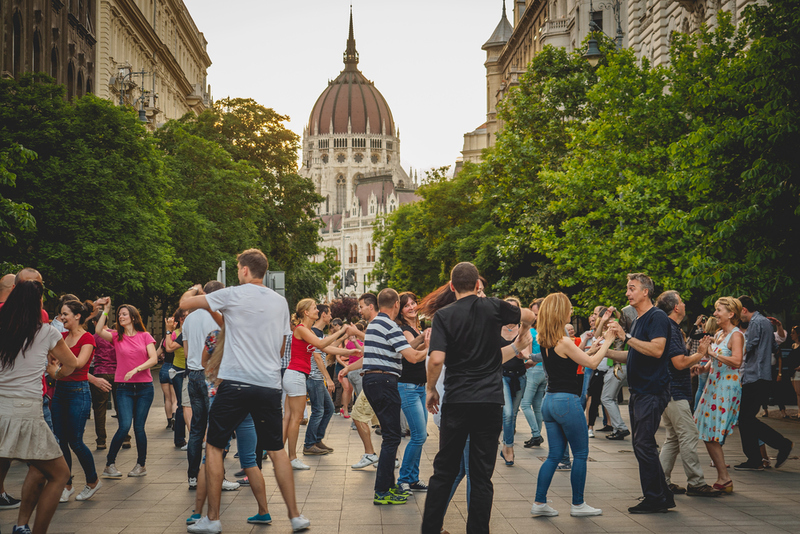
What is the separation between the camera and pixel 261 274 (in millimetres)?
7262


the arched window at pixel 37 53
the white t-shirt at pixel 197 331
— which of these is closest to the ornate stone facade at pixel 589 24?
the arched window at pixel 37 53

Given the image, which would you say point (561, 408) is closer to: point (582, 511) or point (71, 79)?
point (582, 511)

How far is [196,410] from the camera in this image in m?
9.07

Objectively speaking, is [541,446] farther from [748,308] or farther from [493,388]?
[493,388]

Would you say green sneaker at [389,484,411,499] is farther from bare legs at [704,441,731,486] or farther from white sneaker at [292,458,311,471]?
bare legs at [704,441,731,486]

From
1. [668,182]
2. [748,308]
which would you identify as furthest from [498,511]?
[668,182]

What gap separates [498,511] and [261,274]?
3.07m

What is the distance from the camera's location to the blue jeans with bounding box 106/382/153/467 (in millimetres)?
9812

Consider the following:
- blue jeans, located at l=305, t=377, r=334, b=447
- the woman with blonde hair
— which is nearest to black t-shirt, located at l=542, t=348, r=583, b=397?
the woman with blonde hair

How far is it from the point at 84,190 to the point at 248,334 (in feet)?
66.6

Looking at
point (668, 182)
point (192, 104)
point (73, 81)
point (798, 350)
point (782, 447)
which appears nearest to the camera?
point (782, 447)

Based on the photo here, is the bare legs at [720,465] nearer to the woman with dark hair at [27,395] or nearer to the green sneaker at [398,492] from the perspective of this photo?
the green sneaker at [398,492]

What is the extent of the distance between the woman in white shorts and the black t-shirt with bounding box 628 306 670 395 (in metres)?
3.21

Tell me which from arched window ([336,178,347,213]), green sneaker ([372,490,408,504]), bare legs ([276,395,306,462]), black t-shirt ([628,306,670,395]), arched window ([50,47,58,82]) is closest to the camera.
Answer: black t-shirt ([628,306,670,395])
